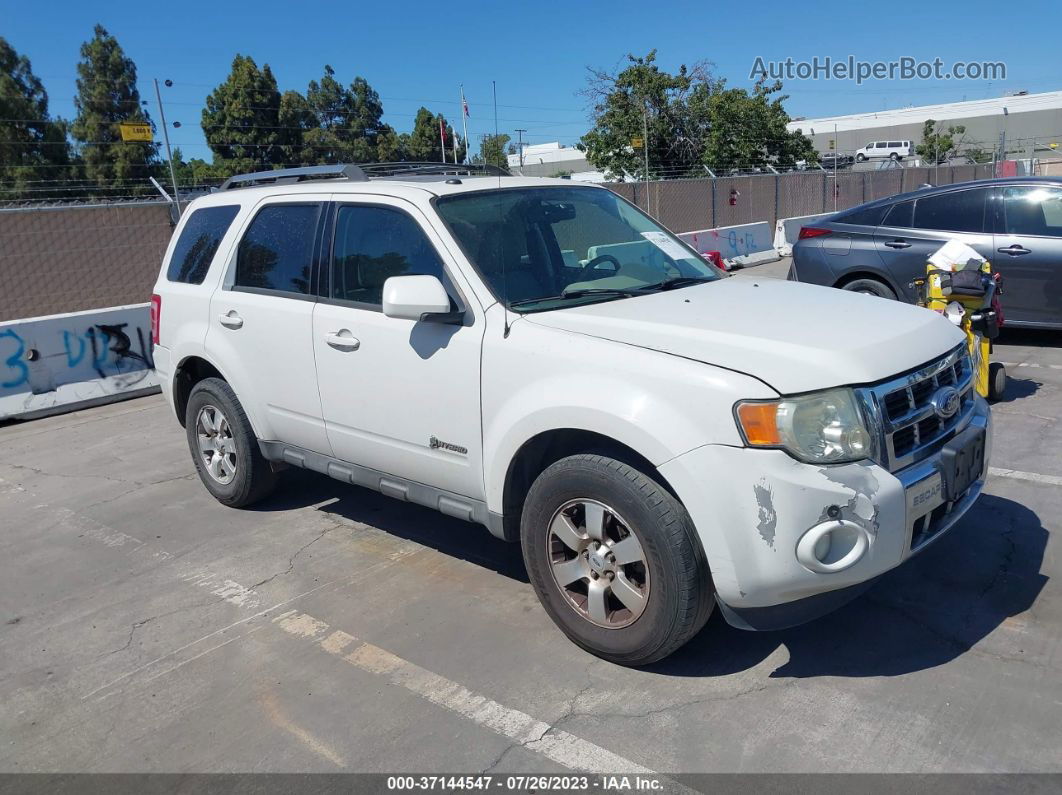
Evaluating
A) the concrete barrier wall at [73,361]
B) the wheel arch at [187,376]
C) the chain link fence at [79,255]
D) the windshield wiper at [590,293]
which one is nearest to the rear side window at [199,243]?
the wheel arch at [187,376]

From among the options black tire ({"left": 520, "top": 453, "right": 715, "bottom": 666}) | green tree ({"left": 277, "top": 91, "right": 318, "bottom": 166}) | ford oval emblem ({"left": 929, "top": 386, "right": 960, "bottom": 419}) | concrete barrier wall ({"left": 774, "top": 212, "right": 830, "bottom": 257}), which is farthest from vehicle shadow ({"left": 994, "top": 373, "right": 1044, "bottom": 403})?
green tree ({"left": 277, "top": 91, "right": 318, "bottom": 166})

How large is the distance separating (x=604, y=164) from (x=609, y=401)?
29704 mm

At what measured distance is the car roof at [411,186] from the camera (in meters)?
4.29

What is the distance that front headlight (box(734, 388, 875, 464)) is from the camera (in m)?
2.98

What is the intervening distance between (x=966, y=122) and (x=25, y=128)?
6896 cm

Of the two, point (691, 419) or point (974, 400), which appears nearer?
point (691, 419)

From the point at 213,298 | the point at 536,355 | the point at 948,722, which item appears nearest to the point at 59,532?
the point at 213,298

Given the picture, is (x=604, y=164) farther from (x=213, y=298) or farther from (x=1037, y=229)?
(x=213, y=298)

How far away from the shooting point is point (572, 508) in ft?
11.5

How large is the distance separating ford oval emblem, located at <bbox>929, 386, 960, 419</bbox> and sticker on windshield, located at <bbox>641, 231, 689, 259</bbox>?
1.62 meters

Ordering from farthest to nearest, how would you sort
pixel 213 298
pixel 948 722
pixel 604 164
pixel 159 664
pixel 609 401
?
1. pixel 604 164
2. pixel 213 298
3. pixel 159 664
4. pixel 609 401
5. pixel 948 722

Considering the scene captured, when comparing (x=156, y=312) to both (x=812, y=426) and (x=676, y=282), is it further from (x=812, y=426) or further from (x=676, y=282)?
(x=812, y=426)

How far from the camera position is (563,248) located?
436 cm

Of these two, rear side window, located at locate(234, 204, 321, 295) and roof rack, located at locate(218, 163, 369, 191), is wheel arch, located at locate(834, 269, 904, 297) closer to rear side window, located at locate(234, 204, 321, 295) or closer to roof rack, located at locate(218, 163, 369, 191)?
roof rack, located at locate(218, 163, 369, 191)
